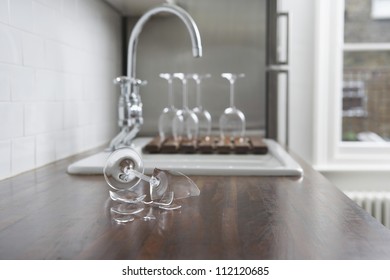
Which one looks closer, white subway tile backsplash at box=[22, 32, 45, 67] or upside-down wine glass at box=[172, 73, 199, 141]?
white subway tile backsplash at box=[22, 32, 45, 67]

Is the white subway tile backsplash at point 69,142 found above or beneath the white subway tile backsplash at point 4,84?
beneath

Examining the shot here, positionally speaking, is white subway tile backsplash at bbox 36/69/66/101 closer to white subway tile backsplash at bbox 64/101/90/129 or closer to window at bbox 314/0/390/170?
white subway tile backsplash at bbox 64/101/90/129

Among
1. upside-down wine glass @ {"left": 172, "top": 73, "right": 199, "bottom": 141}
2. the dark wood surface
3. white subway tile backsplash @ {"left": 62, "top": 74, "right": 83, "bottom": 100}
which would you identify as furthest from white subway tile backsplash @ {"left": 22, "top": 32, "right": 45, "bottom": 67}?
upside-down wine glass @ {"left": 172, "top": 73, "right": 199, "bottom": 141}

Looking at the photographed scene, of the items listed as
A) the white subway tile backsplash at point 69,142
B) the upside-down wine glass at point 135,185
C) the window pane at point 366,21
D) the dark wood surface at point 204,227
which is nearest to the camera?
the dark wood surface at point 204,227

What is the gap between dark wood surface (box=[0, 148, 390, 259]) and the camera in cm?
61

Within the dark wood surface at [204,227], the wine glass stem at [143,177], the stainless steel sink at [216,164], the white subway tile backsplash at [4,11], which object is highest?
the white subway tile backsplash at [4,11]

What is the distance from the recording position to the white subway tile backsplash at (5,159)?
3.75 ft

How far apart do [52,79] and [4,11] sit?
331 millimetres

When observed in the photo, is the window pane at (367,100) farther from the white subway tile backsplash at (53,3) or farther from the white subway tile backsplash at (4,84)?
the white subway tile backsplash at (4,84)

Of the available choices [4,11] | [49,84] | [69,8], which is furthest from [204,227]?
[69,8]

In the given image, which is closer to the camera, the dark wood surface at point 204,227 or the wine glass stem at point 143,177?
the dark wood surface at point 204,227

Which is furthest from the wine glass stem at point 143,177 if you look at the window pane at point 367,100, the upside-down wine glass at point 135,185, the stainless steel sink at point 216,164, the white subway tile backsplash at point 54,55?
the window pane at point 367,100

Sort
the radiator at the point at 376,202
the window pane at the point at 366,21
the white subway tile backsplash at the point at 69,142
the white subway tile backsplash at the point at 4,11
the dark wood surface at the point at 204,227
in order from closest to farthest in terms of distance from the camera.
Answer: the dark wood surface at the point at 204,227 → the white subway tile backsplash at the point at 4,11 → the white subway tile backsplash at the point at 69,142 → the radiator at the point at 376,202 → the window pane at the point at 366,21

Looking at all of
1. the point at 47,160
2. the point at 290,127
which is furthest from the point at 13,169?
the point at 290,127
